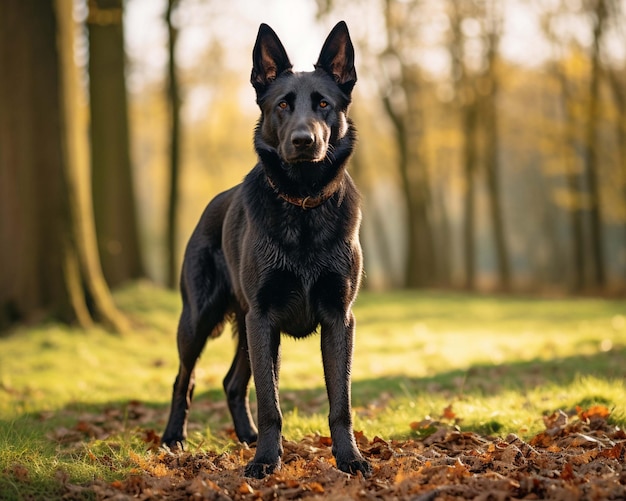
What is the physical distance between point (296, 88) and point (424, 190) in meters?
23.8

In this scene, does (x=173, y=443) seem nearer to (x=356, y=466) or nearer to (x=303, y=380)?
(x=356, y=466)

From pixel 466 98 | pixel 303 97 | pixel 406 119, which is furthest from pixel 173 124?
pixel 303 97

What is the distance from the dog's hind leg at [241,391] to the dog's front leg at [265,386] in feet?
3.40

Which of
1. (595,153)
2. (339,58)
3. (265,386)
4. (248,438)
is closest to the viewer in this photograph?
(265,386)

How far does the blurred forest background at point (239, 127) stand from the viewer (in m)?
10.7

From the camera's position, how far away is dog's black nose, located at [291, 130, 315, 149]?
4.19 meters

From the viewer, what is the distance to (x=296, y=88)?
4.55m

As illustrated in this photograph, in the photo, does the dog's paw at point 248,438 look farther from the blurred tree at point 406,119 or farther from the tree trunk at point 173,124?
the blurred tree at point 406,119

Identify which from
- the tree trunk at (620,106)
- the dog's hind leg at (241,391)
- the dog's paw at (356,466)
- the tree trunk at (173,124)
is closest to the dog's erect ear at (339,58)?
the dog's hind leg at (241,391)

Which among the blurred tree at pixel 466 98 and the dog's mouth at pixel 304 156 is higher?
the blurred tree at pixel 466 98

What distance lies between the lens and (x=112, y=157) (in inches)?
606

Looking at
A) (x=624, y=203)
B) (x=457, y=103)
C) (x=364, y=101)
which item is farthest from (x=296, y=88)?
Result: (x=364, y=101)

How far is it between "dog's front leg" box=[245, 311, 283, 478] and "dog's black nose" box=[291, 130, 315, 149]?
1084 millimetres

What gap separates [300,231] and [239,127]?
1074 inches
